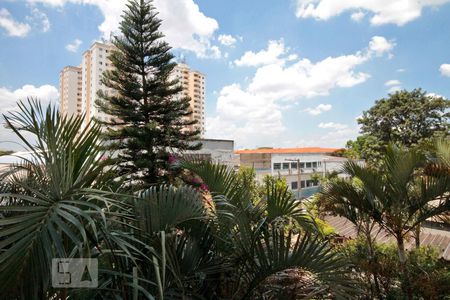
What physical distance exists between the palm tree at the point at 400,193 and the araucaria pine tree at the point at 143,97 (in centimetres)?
494

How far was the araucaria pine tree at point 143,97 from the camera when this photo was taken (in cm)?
683

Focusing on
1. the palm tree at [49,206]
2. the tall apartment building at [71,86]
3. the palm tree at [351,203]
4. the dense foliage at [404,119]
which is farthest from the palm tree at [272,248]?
the tall apartment building at [71,86]

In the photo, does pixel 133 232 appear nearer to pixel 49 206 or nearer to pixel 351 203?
pixel 49 206

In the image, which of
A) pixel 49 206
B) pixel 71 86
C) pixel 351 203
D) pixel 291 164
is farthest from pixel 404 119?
pixel 71 86

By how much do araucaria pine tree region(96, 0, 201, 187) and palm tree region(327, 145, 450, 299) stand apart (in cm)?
494

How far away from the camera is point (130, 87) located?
6.92 metres

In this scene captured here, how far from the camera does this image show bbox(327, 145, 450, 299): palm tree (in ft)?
7.79

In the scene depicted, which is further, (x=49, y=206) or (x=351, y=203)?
(x=351, y=203)

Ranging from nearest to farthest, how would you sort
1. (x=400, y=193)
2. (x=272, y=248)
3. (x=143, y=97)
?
1. (x=272, y=248)
2. (x=400, y=193)
3. (x=143, y=97)

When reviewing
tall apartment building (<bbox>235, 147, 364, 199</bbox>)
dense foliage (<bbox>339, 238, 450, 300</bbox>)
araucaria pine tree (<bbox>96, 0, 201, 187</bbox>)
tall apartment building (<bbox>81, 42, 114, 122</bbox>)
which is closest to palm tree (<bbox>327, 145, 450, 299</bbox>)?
dense foliage (<bbox>339, 238, 450, 300</bbox>)

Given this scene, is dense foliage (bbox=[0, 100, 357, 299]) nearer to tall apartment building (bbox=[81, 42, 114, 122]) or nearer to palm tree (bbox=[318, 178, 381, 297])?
palm tree (bbox=[318, 178, 381, 297])

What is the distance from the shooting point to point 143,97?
709cm

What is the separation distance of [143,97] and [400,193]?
19.8 feet

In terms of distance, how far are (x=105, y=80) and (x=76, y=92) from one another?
13.6m
